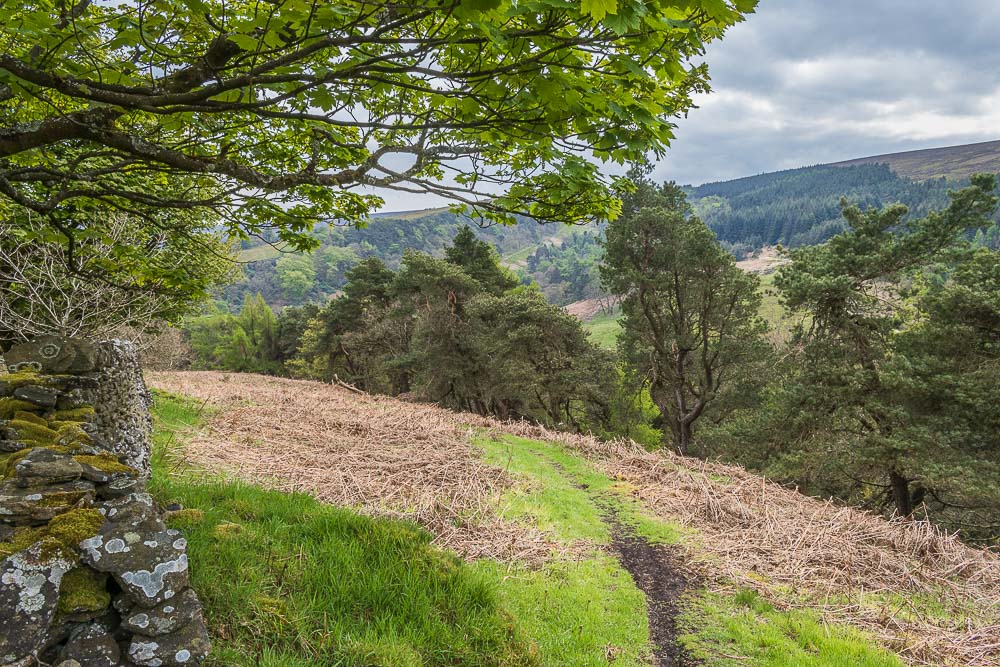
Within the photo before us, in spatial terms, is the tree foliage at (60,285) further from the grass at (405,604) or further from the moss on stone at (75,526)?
the moss on stone at (75,526)

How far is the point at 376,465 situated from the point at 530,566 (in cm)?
461

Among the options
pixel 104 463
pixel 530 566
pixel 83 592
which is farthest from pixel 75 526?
pixel 530 566

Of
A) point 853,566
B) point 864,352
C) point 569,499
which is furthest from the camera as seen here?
point 864,352

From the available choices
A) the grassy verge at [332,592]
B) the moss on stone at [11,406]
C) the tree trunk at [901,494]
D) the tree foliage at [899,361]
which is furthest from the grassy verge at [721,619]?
the tree trunk at [901,494]

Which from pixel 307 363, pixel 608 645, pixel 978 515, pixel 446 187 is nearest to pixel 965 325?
pixel 978 515

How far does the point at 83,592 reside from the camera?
8.27 ft

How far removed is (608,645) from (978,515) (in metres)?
24.5

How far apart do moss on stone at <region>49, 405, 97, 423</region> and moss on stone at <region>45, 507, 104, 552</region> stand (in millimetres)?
2582

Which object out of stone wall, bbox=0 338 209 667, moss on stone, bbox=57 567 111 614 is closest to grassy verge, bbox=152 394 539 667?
stone wall, bbox=0 338 209 667

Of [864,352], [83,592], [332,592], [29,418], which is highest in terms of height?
[29,418]

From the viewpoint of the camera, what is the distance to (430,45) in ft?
9.52

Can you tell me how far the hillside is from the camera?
381 cm

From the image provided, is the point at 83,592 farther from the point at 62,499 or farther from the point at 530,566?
the point at 530,566

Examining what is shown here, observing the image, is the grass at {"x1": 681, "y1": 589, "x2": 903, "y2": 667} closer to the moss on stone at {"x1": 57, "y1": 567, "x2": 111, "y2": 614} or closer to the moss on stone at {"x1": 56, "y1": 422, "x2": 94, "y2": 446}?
the moss on stone at {"x1": 57, "y1": 567, "x2": 111, "y2": 614}
